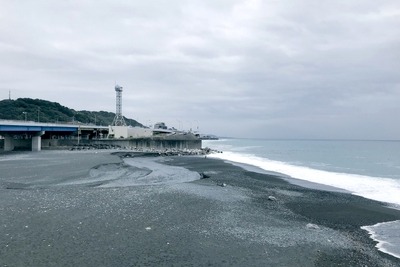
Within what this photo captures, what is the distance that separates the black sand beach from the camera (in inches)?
400

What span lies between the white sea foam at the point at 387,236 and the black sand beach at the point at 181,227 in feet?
1.46

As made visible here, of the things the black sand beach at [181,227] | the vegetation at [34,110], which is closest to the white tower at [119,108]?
the vegetation at [34,110]

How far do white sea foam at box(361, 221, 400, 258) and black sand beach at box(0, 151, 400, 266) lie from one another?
1.46ft

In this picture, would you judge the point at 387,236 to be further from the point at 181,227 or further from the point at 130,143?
the point at 130,143

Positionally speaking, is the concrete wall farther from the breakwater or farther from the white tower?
the white tower

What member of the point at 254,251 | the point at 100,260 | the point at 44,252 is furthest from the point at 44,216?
the point at 254,251

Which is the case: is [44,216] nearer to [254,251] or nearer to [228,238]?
[228,238]

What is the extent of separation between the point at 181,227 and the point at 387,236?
8.84m

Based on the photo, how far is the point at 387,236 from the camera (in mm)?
13625

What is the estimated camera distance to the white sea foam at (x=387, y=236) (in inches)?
465

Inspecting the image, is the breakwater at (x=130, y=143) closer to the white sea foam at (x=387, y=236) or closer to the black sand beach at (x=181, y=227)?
the black sand beach at (x=181, y=227)

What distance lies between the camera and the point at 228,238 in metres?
12.2

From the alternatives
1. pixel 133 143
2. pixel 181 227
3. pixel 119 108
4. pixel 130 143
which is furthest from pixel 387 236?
pixel 119 108

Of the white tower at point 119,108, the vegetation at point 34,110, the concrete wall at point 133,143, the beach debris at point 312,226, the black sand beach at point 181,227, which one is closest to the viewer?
the black sand beach at point 181,227
